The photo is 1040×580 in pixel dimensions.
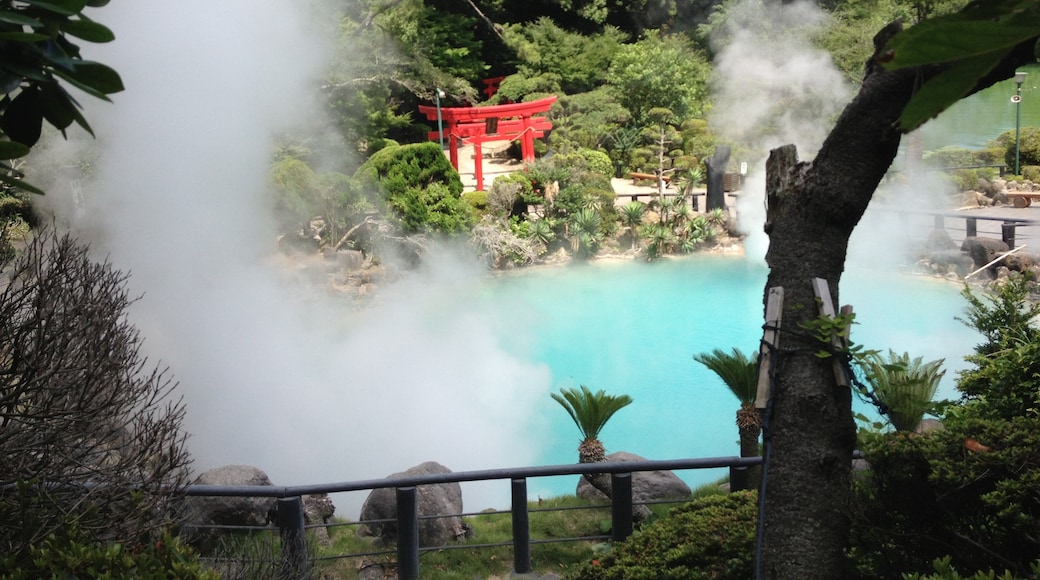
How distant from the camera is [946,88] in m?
0.62

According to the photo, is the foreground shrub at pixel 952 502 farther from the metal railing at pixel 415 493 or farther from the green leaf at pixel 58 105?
the green leaf at pixel 58 105

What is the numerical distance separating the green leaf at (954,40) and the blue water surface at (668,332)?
Result: 26.1ft

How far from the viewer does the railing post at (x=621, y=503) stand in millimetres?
4457

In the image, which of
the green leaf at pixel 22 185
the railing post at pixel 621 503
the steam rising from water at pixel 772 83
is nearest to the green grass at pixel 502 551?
the railing post at pixel 621 503

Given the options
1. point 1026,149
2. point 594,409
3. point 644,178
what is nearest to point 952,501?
point 594,409

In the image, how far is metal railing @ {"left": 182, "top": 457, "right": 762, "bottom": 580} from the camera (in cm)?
417

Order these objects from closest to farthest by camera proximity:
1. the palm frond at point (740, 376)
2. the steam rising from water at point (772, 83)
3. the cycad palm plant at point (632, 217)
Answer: the palm frond at point (740, 376)
the cycad palm plant at point (632, 217)
the steam rising from water at point (772, 83)

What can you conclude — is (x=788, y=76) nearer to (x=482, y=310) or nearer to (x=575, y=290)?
(x=575, y=290)

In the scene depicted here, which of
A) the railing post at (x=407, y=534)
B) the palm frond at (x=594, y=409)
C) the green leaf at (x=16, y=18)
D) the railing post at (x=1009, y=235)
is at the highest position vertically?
the railing post at (x=1009, y=235)

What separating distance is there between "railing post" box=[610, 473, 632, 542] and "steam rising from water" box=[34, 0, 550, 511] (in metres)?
3.24

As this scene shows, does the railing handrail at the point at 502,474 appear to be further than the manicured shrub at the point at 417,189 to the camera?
No

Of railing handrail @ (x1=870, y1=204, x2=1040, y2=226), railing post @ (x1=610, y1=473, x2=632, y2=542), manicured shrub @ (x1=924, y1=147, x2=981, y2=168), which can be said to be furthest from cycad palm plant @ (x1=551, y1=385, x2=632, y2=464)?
manicured shrub @ (x1=924, y1=147, x2=981, y2=168)

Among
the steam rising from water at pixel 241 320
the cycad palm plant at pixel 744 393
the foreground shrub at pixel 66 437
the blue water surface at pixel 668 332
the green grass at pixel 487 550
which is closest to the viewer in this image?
the foreground shrub at pixel 66 437

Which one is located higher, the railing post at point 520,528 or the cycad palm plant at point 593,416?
the cycad palm plant at point 593,416
